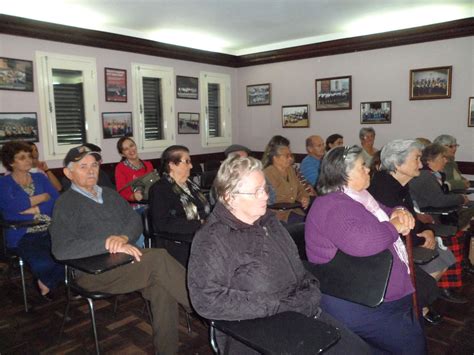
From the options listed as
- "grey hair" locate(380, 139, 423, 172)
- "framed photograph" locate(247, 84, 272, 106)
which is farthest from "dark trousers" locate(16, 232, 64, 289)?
"framed photograph" locate(247, 84, 272, 106)

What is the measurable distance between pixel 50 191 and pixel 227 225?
2459 mm

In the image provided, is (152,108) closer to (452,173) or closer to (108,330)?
(108,330)

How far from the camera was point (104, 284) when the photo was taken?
2186 mm

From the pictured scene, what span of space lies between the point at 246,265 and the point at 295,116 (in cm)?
541

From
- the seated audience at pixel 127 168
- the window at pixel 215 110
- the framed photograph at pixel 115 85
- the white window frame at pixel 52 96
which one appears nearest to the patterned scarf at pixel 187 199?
the seated audience at pixel 127 168

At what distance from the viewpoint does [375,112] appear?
5738mm

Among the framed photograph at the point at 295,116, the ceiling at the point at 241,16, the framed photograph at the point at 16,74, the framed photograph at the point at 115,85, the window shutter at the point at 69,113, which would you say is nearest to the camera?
the framed photograph at the point at 16,74

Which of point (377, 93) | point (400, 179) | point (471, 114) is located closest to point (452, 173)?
point (471, 114)

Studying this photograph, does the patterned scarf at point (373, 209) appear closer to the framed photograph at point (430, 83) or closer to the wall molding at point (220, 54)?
the framed photograph at point (430, 83)

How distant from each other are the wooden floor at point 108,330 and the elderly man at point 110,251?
418mm

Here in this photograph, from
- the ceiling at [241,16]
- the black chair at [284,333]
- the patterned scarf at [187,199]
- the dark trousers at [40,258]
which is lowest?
the dark trousers at [40,258]

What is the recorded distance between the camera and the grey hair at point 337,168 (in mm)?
1879

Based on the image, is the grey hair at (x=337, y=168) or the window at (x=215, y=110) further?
the window at (x=215, y=110)

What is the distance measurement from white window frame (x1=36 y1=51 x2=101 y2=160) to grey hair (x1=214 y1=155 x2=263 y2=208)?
3916mm
